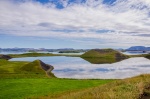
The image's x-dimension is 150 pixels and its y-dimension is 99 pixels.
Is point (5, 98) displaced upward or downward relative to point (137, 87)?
downward

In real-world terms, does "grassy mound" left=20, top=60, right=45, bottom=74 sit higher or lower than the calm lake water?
higher

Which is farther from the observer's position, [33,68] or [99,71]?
[99,71]

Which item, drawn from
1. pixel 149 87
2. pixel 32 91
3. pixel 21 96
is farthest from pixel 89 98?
pixel 32 91

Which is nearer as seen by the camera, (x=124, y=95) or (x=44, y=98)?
(x=124, y=95)

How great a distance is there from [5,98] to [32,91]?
5174 millimetres

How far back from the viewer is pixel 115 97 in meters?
14.9

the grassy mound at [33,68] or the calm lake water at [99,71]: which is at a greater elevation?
the grassy mound at [33,68]

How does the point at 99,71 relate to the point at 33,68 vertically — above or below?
below

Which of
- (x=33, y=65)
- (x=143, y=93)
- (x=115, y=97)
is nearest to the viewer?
(x=115, y=97)

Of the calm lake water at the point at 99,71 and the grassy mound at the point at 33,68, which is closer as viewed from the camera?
the calm lake water at the point at 99,71

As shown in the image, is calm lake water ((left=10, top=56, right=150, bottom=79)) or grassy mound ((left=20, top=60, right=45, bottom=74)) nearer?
calm lake water ((left=10, top=56, right=150, bottom=79))

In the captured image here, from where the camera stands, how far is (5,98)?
95.6ft

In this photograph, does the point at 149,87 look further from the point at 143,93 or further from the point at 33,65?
the point at 33,65

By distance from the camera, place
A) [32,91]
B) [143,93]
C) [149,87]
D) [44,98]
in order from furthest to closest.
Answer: [32,91] → [44,98] → [149,87] → [143,93]
